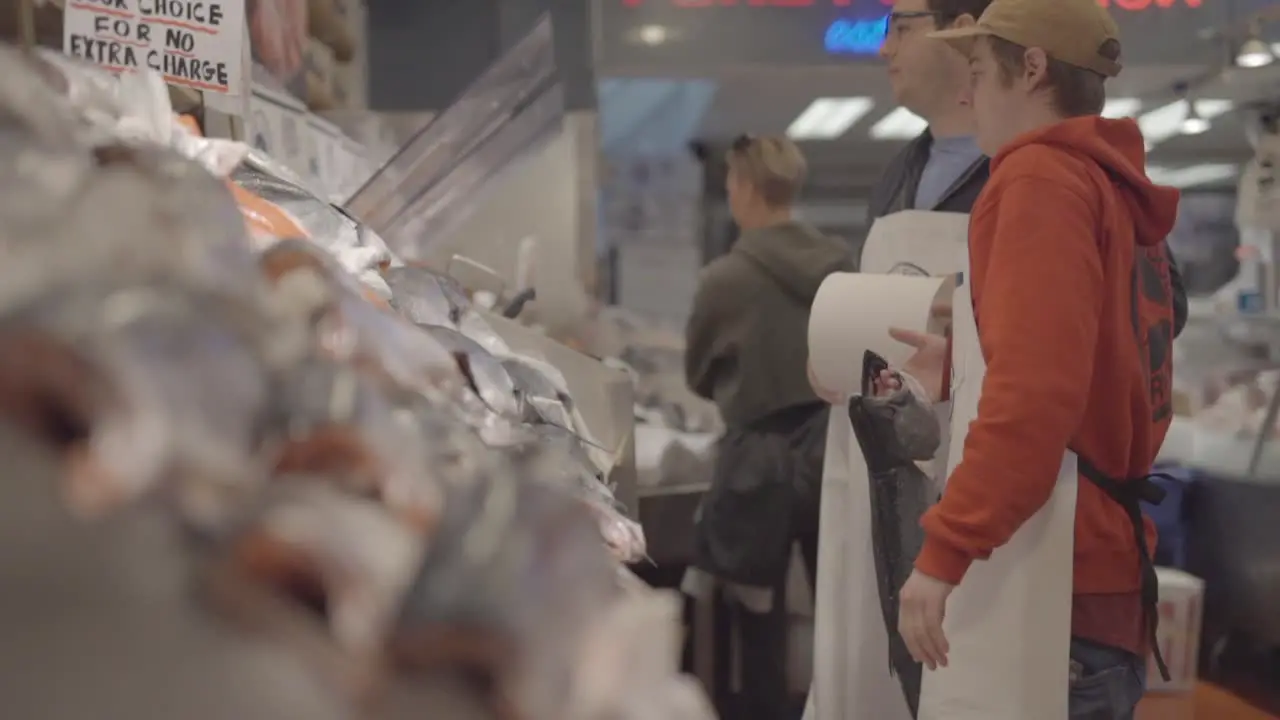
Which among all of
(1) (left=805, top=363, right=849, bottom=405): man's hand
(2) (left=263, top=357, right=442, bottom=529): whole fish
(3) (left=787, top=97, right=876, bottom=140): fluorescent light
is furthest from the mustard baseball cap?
(3) (left=787, top=97, right=876, bottom=140): fluorescent light

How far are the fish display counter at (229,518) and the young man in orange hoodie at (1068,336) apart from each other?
814mm

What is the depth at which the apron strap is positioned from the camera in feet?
3.71

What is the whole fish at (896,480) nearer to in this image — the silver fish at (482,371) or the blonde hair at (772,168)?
the silver fish at (482,371)

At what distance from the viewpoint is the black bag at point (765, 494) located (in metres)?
2.35

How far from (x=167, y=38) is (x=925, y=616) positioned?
0.92 meters

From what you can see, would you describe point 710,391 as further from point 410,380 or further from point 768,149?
point 410,380

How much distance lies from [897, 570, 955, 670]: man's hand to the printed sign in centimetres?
85

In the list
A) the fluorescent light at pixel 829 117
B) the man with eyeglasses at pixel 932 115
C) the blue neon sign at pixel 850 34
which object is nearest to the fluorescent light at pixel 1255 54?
the blue neon sign at pixel 850 34

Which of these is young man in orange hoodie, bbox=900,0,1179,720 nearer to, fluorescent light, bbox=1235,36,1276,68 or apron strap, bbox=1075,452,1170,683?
apron strap, bbox=1075,452,1170,683

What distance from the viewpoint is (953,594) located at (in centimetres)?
119

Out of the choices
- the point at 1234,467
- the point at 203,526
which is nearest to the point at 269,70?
the point at 203,526

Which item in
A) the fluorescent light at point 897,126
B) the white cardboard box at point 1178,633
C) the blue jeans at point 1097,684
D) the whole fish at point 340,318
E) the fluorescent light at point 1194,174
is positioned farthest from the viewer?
the fluorescent light at point 1194,174

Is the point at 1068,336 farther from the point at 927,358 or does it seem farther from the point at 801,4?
the point at 801,4

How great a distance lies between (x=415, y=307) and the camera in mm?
772
